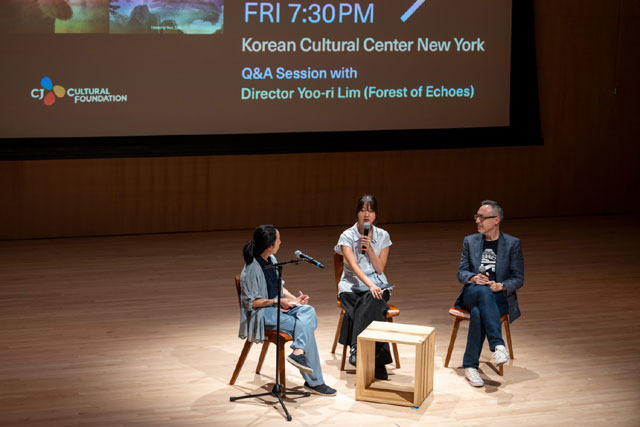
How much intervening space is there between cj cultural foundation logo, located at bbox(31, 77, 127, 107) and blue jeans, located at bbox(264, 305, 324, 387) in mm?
4633

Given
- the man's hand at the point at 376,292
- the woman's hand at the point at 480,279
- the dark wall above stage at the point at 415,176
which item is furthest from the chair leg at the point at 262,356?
the dark wall above stage at the point at 415,176

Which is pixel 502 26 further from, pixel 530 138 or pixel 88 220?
pixel 88 220

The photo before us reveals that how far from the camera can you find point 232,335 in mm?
6020

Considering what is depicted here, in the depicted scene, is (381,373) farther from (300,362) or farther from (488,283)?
(488,283)

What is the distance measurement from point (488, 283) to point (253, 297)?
140 cm

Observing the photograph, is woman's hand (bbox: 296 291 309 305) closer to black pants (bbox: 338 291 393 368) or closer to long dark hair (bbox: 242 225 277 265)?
long dark hair (bbox: 242 225 277 265)

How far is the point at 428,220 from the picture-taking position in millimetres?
10180

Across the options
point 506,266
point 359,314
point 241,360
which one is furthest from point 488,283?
point 241,360

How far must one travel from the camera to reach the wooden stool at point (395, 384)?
4.84m

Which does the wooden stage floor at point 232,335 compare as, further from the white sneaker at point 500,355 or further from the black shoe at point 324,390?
the white sneaker at point 500,355

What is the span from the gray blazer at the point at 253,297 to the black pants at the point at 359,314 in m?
0.65

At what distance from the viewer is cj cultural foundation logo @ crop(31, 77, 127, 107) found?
875 cm

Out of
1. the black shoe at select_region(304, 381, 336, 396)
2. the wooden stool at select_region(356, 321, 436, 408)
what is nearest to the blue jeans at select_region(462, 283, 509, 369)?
the wooden stool at select_region(356, 321, 436, 408)

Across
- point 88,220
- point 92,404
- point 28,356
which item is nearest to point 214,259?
point 88,220
